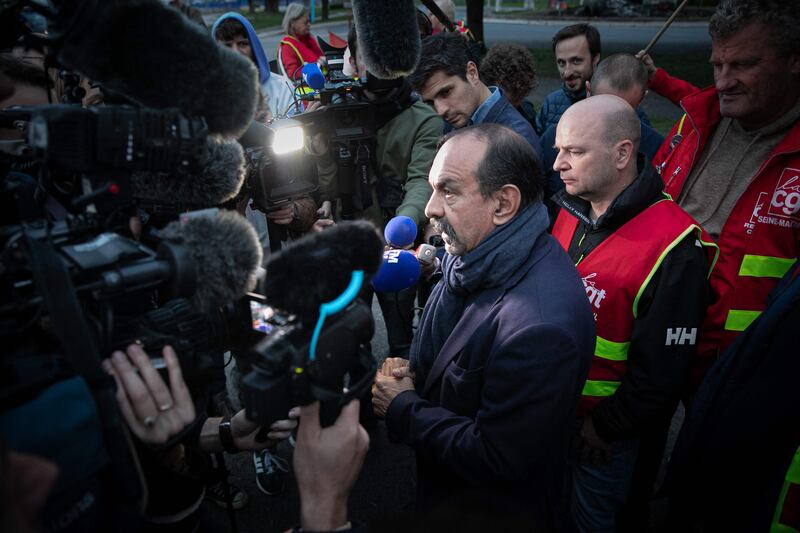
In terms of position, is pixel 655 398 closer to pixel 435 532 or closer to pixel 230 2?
pixel 435 532

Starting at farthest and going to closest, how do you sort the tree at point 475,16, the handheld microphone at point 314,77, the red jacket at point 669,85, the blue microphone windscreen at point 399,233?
the tree at point 475,16 → the red jacket at point 669,85 → the handheld microphone at point 314,77 → the blue microphone windscreen at point 399,233

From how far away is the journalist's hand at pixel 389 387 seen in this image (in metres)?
1.79

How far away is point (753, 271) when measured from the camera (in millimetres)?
2145

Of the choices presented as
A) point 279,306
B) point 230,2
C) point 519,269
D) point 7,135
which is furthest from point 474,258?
point 230,2

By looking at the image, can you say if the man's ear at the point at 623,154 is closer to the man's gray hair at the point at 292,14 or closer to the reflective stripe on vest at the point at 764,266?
the reflective stripe on vest at the point at 764,266

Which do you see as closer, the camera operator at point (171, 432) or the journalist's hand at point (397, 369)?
the camera operator at point (171, 432)

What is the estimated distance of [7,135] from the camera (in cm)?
205

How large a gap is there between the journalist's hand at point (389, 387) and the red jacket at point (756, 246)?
1.37m

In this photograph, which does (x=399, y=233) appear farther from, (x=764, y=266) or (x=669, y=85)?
(x=669, y=85)

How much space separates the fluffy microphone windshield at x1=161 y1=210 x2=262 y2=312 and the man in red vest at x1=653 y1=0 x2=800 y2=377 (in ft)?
6.59

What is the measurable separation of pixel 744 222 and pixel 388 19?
1.76m

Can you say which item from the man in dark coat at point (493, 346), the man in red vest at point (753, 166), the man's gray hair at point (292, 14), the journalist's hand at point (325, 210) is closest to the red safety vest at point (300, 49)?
the man's gray hair at point (292, 14)

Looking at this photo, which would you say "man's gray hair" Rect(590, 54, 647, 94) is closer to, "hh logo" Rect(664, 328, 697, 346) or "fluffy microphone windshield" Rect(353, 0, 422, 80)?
"hh logo" Rect(664, 328, 697, 346)

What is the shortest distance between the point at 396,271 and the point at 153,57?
46.4 inches
